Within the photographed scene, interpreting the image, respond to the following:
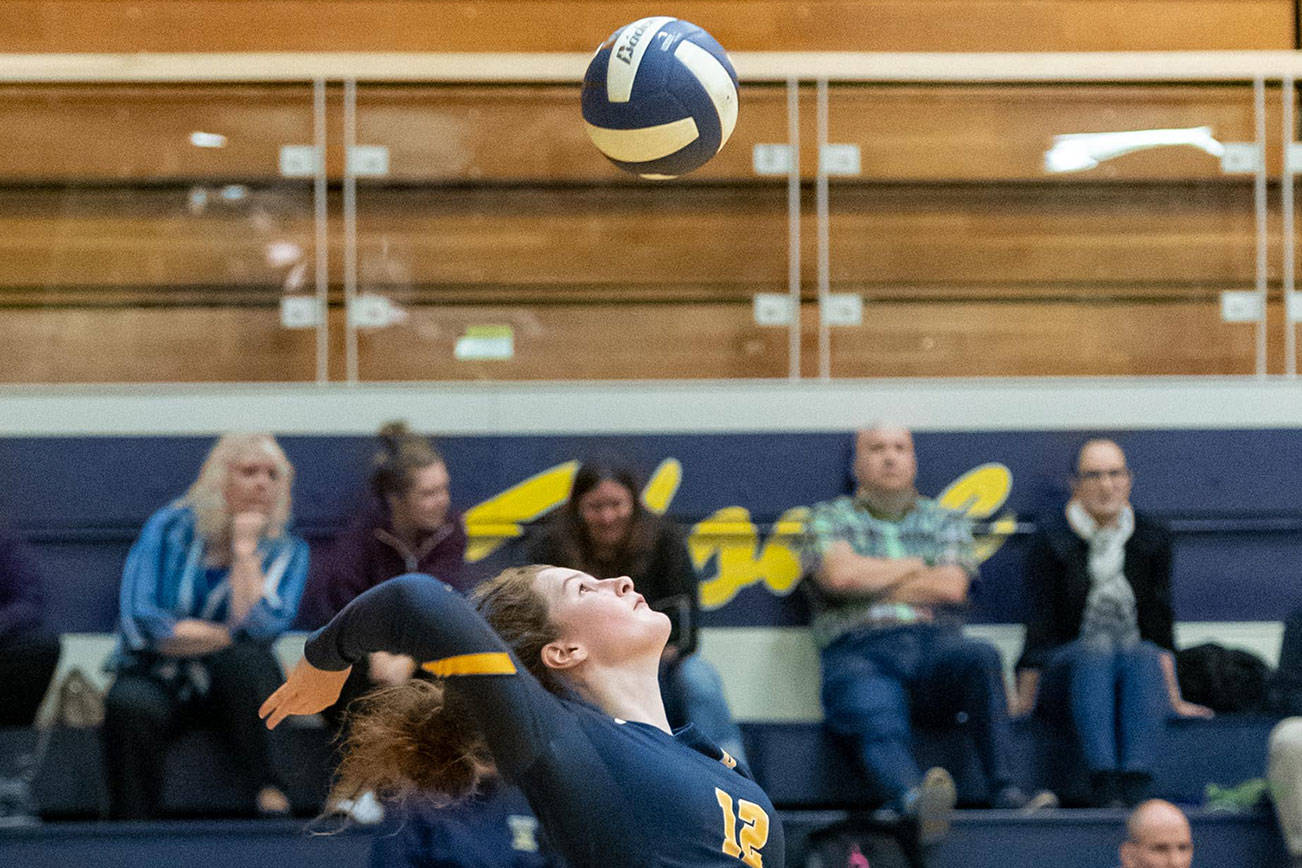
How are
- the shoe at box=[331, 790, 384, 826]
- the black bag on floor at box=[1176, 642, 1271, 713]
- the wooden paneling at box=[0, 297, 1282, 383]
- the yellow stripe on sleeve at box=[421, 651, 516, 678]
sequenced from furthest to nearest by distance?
the wooden paneling at box=[0, 297, 1282, 383]
the black bag on floor at box=[1176, 642, 1271, 713]
the shoe at box=[331, 790, 384, 826]
the yellow stripe on sleeve at box=[421, 651, 516, 678]

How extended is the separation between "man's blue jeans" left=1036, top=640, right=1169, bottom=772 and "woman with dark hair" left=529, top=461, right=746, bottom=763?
2.77 feet

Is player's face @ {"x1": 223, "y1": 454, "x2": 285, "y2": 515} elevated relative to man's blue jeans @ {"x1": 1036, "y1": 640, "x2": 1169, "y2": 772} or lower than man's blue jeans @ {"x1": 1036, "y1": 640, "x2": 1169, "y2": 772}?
elevated

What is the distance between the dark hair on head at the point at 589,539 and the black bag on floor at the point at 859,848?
79 centimetres

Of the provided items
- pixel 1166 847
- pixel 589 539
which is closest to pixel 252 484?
pixel 589 539

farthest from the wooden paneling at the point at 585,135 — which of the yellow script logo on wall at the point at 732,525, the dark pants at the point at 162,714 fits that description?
the dark pants at the point at 162,714

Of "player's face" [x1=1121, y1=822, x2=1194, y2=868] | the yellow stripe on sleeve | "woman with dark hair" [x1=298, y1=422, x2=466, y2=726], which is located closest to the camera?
the yellow stripe on sleeve

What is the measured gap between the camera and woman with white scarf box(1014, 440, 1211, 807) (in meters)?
3.33

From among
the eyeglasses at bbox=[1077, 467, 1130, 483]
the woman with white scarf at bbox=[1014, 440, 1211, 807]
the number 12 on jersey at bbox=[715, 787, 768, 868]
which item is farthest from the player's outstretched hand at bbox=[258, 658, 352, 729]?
the eyeglasses at bbox=[1077, 467, 1130, 483]

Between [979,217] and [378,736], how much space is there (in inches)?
110

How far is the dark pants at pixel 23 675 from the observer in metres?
3.42

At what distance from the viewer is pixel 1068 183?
4.05m

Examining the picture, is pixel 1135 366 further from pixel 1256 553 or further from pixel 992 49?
pixel 992 49

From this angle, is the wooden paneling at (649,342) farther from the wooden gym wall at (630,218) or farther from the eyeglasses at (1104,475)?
the eyeglasses at (1104,475)

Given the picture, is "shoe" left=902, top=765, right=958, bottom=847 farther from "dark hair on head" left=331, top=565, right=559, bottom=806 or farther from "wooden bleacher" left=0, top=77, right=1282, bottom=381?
"dark hair on head" left=331, top=565, right=559, bottom=806
